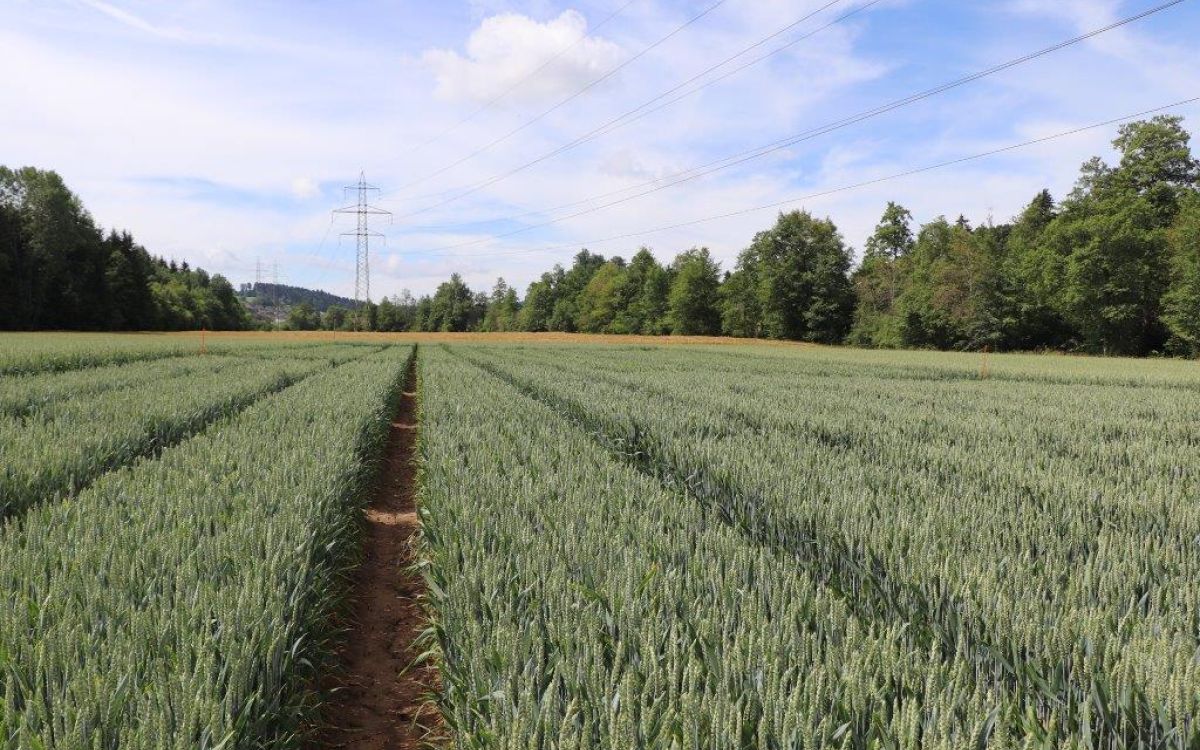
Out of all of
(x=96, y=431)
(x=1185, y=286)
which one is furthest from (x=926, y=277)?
(x=96, y=431)

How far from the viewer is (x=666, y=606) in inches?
107

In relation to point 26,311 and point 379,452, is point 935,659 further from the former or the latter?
point 26,311

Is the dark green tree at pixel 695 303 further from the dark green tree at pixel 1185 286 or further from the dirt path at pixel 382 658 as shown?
the dirt path at pixel 382 658

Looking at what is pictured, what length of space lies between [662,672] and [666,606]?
1.78 feet

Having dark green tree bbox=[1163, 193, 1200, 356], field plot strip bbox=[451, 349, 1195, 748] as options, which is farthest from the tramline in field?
dark green tree bbox=[1163, 193, 1200, 356]

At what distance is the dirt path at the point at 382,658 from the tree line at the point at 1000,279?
179 feet

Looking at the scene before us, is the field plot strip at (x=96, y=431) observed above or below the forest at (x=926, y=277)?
below

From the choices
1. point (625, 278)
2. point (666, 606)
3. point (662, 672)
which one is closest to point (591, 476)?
point (666, 606)

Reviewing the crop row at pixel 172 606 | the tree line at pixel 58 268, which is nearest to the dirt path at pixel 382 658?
the crop row at pixel 172 606

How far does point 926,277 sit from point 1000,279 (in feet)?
26.2

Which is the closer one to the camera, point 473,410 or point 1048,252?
point 473,410

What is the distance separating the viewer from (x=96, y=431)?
6.72 meters

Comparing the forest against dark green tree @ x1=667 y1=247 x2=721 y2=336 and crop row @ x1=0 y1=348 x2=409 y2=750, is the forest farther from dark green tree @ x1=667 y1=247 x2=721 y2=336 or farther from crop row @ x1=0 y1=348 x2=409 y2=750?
crop row @ x1=0 y1=348 x2=409 y2=750

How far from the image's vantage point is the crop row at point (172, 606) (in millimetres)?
1916
